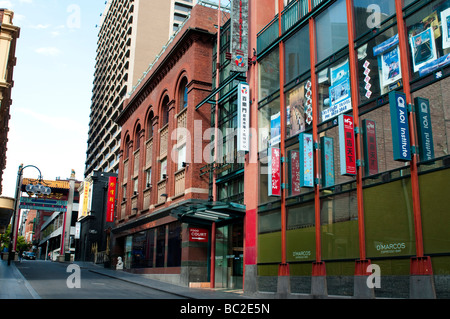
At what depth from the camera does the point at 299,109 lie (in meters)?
19.7

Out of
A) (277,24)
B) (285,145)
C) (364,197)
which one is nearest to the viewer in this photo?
(364,197)

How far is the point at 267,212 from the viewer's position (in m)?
21.1

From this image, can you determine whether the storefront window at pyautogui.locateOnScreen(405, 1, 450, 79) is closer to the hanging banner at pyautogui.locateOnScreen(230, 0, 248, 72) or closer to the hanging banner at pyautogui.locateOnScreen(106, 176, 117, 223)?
the hanging banner at pyautogui.locateOnScreen(230, 0, 248, 72)

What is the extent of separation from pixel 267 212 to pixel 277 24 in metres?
9.51

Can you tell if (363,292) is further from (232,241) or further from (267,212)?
(232,241)

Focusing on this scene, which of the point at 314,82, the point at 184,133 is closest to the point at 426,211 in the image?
the point at 314,82

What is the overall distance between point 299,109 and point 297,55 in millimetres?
2708

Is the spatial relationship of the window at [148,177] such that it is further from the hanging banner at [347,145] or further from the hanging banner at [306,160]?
the hanging banner at [347,145]

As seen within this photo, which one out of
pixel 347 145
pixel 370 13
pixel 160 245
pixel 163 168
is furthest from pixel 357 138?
pixel 163 168

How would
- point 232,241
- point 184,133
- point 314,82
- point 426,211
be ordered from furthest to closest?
point 184,133 < point 232,241 < point 314,82 < point 426,211

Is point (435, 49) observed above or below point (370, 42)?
below

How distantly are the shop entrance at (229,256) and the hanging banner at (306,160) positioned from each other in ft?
22.5

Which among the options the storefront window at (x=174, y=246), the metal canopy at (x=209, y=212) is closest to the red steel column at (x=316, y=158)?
the metal canopy at (x=209, y=212)
